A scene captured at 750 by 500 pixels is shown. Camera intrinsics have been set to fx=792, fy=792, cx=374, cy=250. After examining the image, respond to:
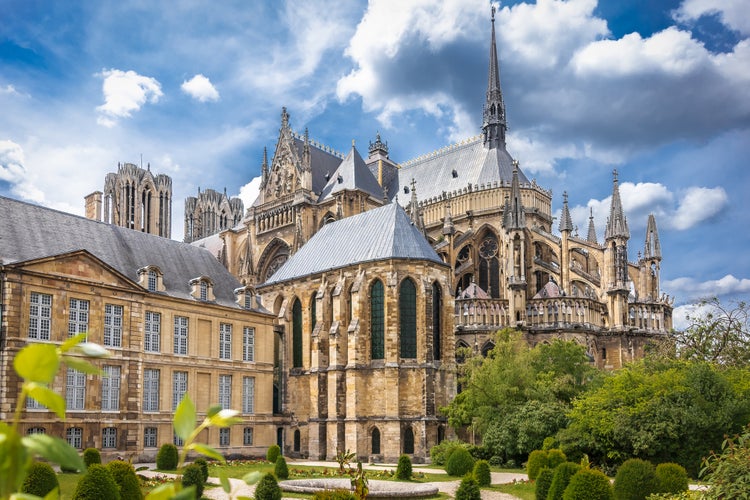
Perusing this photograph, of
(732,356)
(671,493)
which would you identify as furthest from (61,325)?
(732,356)

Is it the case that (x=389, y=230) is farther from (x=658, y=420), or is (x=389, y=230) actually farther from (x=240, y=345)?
(x=658, y=420)

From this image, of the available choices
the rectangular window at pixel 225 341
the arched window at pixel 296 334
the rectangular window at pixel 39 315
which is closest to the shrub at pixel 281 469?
the rectangular window at pixel 39 315

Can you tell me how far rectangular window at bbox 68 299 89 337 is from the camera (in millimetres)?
35906

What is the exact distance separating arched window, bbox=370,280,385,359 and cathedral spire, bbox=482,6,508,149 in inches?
894

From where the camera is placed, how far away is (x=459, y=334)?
158ft

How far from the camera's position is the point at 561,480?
2081cm

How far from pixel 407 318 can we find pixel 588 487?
82.4 ft

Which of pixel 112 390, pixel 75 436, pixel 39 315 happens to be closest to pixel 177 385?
pixel 112 390

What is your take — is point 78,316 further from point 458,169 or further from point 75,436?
point 458,169

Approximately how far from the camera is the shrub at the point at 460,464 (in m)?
31.2

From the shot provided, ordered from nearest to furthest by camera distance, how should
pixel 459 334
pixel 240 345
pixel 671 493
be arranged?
pixel 671 493, pixel 240 345, pixel 459 334

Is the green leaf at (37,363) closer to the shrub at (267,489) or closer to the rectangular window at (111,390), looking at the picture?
the shrub at (267,489)

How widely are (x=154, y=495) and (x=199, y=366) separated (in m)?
40.5

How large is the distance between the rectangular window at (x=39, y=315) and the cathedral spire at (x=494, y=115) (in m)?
38.1
